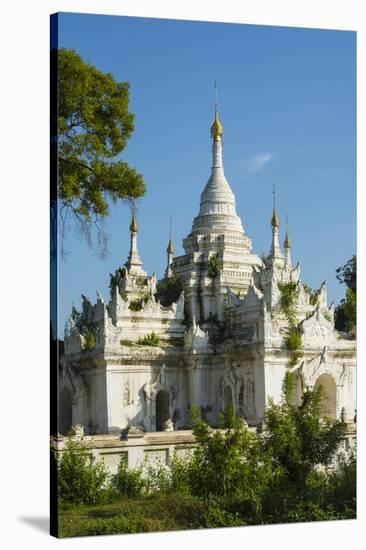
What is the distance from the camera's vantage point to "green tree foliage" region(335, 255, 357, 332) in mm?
14734

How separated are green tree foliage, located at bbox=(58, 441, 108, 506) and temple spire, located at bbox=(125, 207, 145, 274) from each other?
2853 millimetres

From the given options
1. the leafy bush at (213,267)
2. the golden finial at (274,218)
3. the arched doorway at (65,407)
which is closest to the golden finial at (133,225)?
the golden finial at (274,218)

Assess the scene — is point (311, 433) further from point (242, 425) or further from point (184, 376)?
point (184, 376)

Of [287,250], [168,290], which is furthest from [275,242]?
[168,290]

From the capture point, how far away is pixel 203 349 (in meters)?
17.1

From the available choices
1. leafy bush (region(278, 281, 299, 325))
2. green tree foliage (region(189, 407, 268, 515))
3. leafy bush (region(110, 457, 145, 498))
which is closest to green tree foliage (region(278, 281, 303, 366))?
leafy bush (region(278, 281, 299, 325))

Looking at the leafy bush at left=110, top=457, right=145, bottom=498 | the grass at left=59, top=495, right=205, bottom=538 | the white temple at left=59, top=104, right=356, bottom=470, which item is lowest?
the grass at left=59, top=495, right=205, bottom=538

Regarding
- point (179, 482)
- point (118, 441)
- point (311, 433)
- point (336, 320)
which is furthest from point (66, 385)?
point (336, 320)

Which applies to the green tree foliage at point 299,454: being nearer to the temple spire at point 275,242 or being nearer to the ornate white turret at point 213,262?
the temple spire at point 275,242

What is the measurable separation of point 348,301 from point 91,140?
430 centimetres

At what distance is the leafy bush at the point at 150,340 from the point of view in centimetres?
1705

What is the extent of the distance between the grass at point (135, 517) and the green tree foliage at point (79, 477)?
12cm

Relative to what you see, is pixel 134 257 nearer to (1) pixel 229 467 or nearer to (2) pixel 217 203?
(2) pixel 217 203

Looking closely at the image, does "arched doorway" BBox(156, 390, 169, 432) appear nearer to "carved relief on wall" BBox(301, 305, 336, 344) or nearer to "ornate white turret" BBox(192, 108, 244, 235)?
"carved relief on wall" BBox(301, 305, 336, 344)
